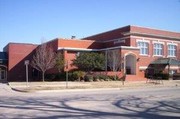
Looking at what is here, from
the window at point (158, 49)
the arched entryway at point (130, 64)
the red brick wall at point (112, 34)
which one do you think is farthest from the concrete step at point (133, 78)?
the window at point (158, 49)

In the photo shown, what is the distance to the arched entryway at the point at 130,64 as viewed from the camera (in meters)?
46.0

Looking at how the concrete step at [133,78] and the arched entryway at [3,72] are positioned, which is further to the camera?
the arched entryway at [3,72]

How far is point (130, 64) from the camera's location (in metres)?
47.2

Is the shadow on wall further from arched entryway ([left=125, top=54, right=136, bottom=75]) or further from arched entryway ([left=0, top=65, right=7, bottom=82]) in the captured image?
arched entryway ([left=125, top=54, right=136, bottom=75])

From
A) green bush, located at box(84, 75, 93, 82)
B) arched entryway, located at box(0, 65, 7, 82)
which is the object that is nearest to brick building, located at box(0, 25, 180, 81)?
arched entryway, located at box(0, 65, 7, 82)

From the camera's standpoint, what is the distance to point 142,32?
49312 millimetres

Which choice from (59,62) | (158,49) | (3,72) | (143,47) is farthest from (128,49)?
(3,72)

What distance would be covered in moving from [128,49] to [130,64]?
349cm

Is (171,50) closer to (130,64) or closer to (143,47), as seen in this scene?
(143,47)

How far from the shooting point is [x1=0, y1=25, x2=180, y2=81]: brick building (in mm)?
45750

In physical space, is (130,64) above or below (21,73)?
above

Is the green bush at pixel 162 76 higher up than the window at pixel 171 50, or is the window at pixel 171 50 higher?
the window at pixel 171 50

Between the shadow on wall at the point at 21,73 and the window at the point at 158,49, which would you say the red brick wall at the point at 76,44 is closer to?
the shadow on wall at the point at 21,73

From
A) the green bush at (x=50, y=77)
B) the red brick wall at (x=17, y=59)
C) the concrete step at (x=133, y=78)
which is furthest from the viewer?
the red brick wall at (x=17, y=59)
